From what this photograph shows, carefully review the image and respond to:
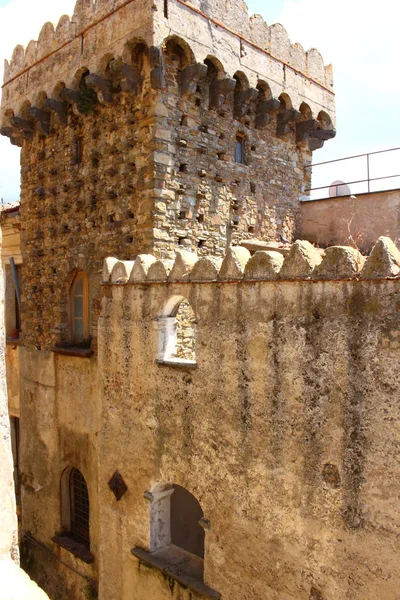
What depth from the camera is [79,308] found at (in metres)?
9.82

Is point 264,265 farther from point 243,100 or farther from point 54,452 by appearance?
point 54,452

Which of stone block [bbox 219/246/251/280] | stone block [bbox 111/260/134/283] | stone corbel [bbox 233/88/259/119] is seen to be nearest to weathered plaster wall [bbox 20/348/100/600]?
stone block [bbox 111/260/134/283]

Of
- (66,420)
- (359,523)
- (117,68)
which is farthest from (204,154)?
(359,523)

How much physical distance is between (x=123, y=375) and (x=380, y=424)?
12.8 ft

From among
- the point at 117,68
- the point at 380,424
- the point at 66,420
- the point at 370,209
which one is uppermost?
the point at 117,68

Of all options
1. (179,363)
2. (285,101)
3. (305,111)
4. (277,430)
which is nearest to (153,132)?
(285,101)

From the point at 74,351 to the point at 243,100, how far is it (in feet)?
18.2

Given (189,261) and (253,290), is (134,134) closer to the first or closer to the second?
(189,261)

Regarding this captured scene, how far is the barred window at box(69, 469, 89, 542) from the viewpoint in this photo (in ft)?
31.7

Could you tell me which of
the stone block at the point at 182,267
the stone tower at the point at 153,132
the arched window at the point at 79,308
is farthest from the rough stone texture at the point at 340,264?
the arched window at the point at 79,308

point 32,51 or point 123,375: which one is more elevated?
point 32,51

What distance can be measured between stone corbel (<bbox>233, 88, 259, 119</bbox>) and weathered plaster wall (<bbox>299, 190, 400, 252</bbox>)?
2.64 metres

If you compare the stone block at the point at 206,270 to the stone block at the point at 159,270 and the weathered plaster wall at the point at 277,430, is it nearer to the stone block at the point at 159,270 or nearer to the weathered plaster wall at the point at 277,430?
the weathered plaster wall at the point at 277,430

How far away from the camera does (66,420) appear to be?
9.64 metres
